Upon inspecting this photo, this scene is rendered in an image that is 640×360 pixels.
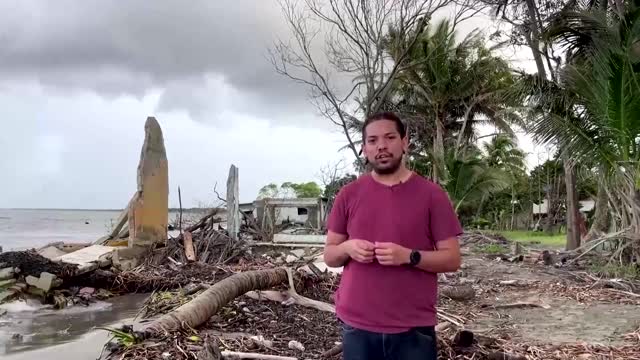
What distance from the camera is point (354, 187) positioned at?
283 cm

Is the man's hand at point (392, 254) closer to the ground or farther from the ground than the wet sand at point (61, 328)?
farther from the ground

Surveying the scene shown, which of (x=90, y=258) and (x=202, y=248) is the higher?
(x=202, y=248)

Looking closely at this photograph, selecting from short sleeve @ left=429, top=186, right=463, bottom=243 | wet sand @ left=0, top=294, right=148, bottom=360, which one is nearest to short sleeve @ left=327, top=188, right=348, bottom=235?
short sleeve @ left=429, top=186, right=463, bottom=243

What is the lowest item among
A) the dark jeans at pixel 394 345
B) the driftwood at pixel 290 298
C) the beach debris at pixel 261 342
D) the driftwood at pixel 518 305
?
the beach debris at pixel 261 342

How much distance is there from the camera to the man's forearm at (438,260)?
2.61m

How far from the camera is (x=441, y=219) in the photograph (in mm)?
2668

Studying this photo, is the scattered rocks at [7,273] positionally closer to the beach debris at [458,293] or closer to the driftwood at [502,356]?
the beach debris at [458,293]

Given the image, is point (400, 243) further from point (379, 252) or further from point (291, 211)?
point (291, 211)

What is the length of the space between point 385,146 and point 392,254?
0.50 metres

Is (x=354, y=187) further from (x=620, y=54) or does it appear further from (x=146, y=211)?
(x=146, y=211)

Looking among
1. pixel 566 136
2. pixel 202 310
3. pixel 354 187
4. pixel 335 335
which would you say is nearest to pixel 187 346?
pixel 202 310

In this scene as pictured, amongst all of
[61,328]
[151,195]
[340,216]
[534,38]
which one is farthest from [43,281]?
[534,38]

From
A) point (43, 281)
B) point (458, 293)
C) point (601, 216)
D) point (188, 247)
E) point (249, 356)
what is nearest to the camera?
point (249, 356)

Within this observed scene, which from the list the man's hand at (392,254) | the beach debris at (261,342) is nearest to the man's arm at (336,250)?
the man's hand at (392,254)
